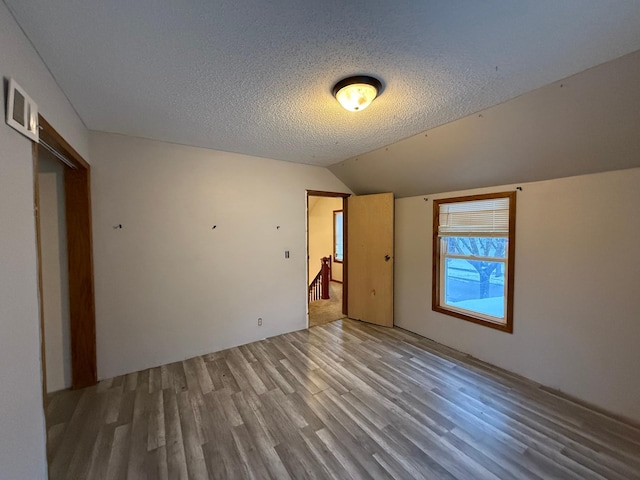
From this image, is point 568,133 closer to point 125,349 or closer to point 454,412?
point 454,412

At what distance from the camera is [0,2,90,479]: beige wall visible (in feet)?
3.35

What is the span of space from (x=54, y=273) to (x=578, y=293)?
4726 mm

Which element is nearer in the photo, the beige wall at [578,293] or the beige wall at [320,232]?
the beige wall at [578,293]

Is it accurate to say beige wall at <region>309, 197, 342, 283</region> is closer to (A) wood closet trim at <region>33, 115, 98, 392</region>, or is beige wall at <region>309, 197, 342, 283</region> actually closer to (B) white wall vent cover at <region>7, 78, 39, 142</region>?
(A) wood closet trim at <region>33, 115, 98, 392</region>

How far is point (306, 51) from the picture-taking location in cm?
140

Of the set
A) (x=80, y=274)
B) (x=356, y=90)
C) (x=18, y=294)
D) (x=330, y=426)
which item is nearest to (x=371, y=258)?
(x=330, y=426)

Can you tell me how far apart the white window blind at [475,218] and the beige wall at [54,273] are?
162 inches

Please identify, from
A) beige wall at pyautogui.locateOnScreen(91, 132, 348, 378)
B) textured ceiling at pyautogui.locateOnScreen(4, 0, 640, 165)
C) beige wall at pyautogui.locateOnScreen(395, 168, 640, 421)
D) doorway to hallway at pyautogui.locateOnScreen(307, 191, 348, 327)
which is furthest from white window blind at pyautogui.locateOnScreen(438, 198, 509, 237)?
doorway to hallway at pyautogui.locateOnScreen(307, 191, 348, 327)

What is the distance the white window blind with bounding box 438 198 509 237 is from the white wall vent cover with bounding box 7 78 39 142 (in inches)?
144

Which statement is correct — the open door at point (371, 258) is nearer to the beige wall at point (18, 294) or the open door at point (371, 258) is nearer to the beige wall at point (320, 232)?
the beige wall at point (320, 232)

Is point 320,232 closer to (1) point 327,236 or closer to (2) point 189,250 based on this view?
(1) point 327,236

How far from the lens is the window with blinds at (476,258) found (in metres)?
2.71

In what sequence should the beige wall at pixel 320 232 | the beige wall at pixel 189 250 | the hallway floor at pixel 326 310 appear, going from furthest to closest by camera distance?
the beige wall at pixel 320 232
the hallway floor at pixel 326 310
the beige wall at pixel 189 250

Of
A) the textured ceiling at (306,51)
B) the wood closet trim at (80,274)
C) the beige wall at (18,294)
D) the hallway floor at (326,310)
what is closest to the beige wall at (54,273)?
the wood closet trim at (80,274)
